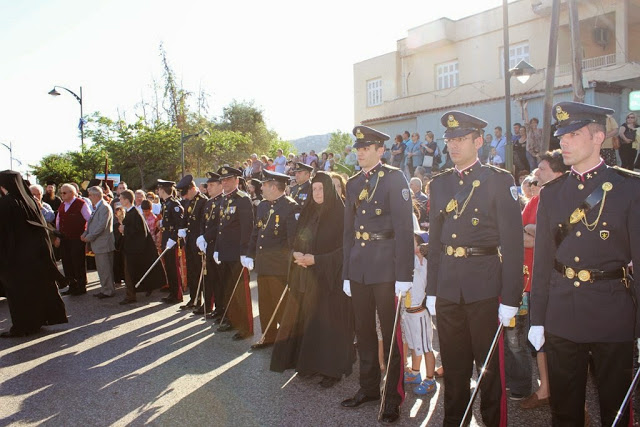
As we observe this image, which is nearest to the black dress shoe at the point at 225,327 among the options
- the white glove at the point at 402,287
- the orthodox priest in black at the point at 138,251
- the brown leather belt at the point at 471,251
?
the orthodox priest in black at the point at 138,251

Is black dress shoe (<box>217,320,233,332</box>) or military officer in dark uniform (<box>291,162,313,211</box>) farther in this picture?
military officer in dark uniform (<box>291,162,313,211</box>)

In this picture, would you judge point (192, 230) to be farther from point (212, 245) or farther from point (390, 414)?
point (390, 414)

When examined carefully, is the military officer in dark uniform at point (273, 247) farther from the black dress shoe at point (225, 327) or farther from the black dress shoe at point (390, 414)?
the black dress shoe at point (390, 414)

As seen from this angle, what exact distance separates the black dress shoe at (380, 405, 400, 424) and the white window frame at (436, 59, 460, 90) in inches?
1088

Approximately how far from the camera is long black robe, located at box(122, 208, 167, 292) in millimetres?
9781

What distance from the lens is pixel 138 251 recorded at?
986 cm

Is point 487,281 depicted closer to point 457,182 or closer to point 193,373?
point 457,182

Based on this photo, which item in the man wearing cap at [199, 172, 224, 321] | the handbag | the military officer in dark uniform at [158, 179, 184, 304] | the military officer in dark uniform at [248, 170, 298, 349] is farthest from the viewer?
the handbag

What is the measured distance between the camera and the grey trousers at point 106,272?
987 centimetres

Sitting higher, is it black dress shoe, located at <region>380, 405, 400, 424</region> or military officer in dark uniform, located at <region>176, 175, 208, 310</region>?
military officer in dark uniform, located at <region>176, 175, 208, 310</region>

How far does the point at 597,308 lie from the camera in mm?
2949

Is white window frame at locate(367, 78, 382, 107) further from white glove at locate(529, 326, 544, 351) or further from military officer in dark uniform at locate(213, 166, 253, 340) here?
white glove at locate(529, 326, 544, 351)

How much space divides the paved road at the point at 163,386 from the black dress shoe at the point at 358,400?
3.0 inches

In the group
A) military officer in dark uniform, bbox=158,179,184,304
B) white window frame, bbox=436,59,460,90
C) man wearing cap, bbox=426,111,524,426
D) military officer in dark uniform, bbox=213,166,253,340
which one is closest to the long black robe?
military officer in dark uniform, bbox=158,179,184,304
